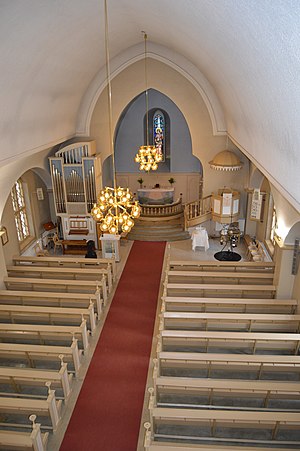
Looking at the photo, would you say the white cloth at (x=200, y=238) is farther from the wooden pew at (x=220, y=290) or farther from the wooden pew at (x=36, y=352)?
the wooden pew at (x=36, y=352)

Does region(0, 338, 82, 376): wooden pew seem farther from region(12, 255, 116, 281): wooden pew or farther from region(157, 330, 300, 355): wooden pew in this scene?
region(12, 255, 116, 281): wooden pew

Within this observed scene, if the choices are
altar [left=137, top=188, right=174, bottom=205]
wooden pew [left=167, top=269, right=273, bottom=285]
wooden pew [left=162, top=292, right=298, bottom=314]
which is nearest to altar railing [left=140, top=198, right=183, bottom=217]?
altar [left=137, top=188, right=174, bottom=205]

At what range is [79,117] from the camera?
15719 mm

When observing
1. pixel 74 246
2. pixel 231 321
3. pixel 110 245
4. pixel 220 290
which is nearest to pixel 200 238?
pixel 110 245

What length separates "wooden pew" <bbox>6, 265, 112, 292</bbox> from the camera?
1124 centimetres

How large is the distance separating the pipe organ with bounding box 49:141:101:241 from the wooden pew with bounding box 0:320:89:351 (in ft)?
24.8

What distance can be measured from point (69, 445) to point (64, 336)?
2413mm

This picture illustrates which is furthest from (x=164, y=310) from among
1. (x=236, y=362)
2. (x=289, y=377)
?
(x=289, y=377)

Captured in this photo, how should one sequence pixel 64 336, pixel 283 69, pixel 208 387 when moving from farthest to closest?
pixel 64 336, pixel 208 387, pixel 283 69

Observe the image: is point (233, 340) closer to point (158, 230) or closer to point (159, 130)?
point (158, 230)

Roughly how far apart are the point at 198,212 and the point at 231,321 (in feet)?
28.0

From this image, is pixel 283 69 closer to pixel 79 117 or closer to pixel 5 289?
pixel 5 289

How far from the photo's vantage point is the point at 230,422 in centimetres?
596

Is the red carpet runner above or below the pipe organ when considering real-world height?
below
